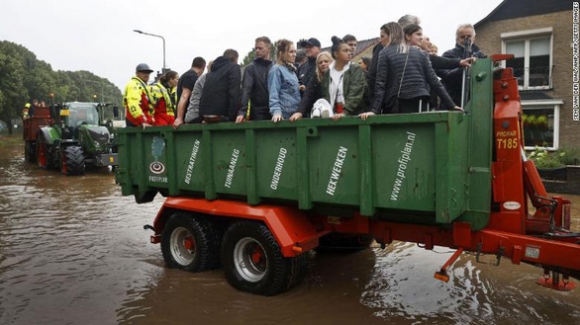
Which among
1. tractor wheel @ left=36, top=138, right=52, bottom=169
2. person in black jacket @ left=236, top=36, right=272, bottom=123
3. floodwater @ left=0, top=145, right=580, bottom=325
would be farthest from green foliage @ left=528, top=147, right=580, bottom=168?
tractor wheel @ left=36, top=138, right=52, bottom=169

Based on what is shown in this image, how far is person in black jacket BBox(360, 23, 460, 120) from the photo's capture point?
166 inches

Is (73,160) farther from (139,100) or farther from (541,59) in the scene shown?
(541,59)

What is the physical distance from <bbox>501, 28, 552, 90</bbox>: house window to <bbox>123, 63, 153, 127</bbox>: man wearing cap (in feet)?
51.9

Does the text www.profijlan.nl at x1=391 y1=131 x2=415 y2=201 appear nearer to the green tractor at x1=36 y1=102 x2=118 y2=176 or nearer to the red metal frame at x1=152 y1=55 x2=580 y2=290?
the red metal frame at x1=152 y1=55 x2=580 y2=290

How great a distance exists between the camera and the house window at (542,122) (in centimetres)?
1756

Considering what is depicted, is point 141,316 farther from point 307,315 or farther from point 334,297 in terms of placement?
point 334,297

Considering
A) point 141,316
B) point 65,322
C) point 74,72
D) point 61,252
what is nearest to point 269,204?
point 141,316

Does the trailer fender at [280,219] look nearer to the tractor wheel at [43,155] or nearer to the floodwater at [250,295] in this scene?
the floodwater at [250,295]

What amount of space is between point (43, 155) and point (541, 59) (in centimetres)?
2000

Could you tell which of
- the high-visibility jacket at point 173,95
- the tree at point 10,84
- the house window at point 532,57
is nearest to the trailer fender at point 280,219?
the high-visibility jacket at point 173,95

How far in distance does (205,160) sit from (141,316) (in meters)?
1.76

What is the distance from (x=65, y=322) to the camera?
4.31 m

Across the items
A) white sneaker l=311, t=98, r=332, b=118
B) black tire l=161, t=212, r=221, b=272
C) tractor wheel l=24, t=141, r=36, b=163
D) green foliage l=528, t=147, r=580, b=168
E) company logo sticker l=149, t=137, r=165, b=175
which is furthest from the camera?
tractor wheel l=24, t=141, r=36, b=163

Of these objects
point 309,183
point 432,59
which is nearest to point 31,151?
point 309,183
